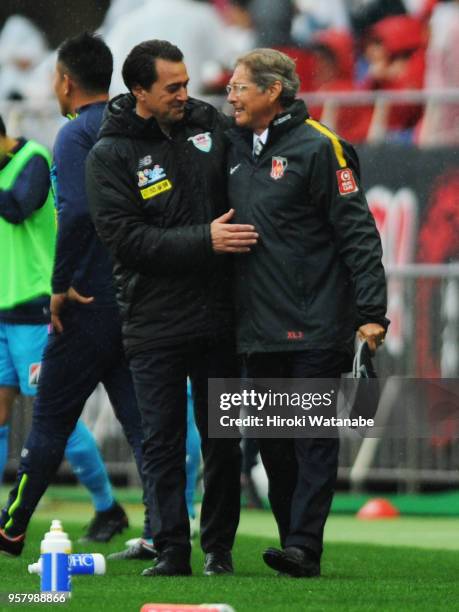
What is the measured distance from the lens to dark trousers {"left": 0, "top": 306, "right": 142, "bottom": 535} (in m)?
7.59

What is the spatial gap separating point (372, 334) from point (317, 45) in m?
8.44

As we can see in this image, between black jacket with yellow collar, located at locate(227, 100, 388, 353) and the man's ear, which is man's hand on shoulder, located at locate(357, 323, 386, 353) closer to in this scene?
black jacket with yellow collar, located at locate(227, 100, 388, 353)

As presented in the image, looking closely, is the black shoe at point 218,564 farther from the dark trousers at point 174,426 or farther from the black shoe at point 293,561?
the black shoe at point 293,561

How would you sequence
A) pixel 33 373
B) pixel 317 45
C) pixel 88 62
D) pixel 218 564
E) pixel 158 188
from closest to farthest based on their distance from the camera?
pixel 158 188 < pixel 218 564 < pixel 88 62 < pixel 33 373 < pixel 317 45

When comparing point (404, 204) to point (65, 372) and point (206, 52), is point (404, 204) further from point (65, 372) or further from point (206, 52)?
point (65, 372)

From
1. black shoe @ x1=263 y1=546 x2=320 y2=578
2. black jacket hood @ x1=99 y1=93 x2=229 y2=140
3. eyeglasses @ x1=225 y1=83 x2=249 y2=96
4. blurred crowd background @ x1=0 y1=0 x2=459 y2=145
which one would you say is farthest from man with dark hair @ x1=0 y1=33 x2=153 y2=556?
blurred crowd background @ x1=0 y1=0 x2=459 y2=145

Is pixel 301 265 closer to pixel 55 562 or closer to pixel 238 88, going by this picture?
pixel 238 88

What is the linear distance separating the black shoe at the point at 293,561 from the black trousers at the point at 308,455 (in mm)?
31

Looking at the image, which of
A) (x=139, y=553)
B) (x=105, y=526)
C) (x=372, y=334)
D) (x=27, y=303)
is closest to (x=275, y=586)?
(x=372, y=334)

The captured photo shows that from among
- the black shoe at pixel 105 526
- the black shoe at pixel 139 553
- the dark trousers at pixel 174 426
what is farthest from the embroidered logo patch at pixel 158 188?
the black shoe at pixel 105 526

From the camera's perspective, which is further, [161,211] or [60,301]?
[60,301]

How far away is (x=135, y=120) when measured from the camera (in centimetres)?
684

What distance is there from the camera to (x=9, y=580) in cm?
662

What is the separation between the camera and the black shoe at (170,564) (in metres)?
6.80
